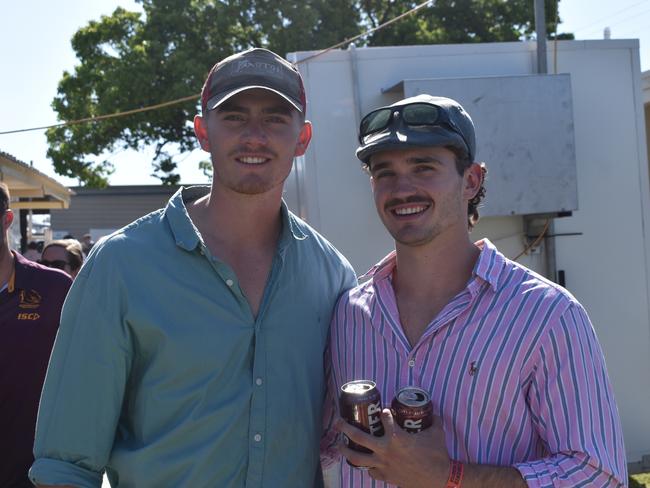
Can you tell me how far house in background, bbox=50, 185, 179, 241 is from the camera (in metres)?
28.3

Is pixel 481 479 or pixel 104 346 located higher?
pixel 104 346

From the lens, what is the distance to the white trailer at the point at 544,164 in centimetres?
556

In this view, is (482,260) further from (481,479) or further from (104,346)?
(104,346)

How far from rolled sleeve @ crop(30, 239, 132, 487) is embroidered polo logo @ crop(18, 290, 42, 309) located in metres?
1.52

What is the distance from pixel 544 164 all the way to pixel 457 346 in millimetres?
3854

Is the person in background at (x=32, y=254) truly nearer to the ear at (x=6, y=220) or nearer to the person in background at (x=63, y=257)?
the person in background at (x=63, y=257)

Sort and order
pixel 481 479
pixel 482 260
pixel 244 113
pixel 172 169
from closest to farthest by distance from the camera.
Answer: pixel 481 479, pixel 482 260, pixel 244 113, pixel 172 169

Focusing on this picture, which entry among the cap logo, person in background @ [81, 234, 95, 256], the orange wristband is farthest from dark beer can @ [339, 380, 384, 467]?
person in background @ [81, 234, 95, 256]

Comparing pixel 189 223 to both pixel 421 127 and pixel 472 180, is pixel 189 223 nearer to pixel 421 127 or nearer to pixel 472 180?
pixel 421 127

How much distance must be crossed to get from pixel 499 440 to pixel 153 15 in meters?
21.4

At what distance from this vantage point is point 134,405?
2.19 metres

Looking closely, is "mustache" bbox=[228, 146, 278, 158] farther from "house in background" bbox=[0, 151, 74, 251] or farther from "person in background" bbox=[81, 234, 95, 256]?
"person in background" bbox=[81, 234, 95, 256]

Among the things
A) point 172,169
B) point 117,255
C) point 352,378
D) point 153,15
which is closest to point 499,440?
point 352,378

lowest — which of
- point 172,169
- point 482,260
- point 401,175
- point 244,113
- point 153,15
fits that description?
point 482,260
